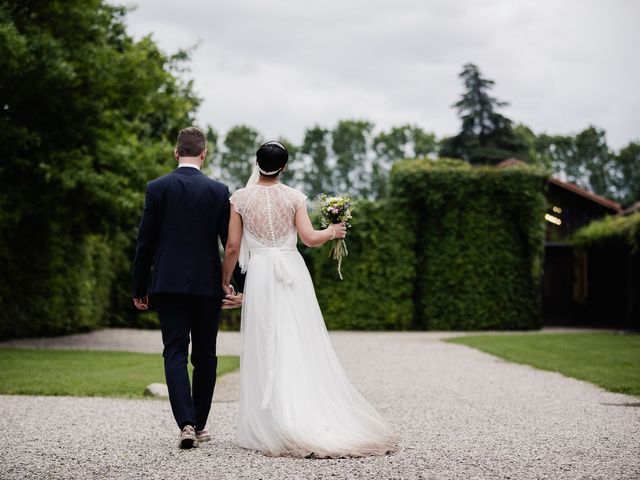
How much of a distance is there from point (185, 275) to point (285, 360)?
2.87 feet

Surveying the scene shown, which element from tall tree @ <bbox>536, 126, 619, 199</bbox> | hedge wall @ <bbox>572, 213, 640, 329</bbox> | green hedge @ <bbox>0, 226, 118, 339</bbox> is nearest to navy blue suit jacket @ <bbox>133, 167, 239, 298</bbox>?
green hedge @ <bbox>0, 226, 118, 339</bbox>

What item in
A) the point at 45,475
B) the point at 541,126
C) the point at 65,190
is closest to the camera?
the point at 45,475

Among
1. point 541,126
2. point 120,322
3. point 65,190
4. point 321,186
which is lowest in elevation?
point 120,322

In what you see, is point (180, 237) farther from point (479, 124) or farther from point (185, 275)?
point (479, 124)

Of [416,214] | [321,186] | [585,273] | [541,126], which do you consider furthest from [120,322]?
[541,126]

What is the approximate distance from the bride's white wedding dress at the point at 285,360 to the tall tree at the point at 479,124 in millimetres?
36453

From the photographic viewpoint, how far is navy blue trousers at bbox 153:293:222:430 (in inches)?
189

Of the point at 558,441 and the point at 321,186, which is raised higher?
the point at 321,186

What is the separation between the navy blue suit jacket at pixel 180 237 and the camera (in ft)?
16.0

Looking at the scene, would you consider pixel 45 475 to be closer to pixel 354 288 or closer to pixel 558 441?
pixel 558 441

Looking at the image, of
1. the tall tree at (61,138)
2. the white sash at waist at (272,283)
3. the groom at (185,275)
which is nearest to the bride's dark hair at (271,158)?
the groom at (185,275)

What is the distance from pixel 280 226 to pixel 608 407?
4029 millimetres

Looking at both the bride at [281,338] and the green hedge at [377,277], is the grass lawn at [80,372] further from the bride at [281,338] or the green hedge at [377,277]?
the green hedge at [377,277]

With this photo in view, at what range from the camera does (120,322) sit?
21.9m
